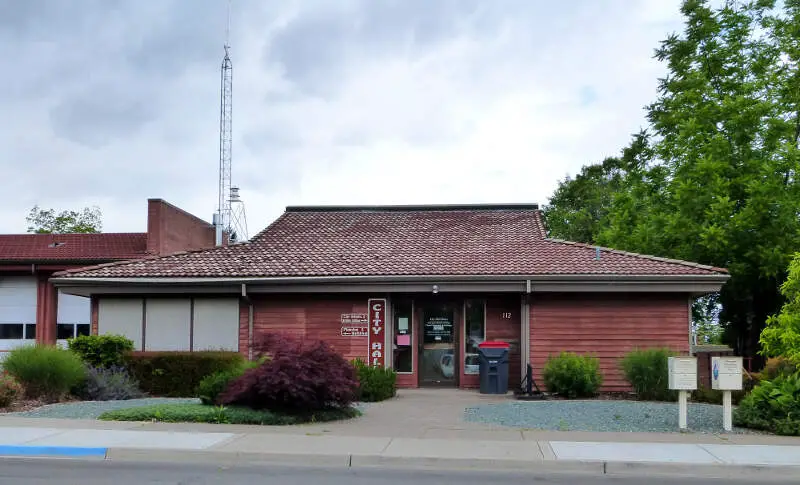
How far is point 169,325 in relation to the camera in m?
21.0

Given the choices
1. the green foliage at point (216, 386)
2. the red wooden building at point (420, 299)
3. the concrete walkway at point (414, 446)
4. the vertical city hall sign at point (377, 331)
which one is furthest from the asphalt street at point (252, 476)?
the vertical city hall sign at point (377, 331)

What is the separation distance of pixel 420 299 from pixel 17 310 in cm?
2067

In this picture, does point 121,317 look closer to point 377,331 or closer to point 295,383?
point 377,331

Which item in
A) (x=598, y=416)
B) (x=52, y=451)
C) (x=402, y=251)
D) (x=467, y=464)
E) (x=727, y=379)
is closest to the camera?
(x=467, y=464)

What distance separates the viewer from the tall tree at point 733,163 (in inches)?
958

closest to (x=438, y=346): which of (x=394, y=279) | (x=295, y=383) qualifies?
(x=394, y=279)

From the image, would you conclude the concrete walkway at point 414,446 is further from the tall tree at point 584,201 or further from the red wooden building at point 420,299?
the tall tree at point 584,201

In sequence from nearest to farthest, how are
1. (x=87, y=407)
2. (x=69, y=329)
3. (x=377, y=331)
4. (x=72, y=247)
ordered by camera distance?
(x=87, y=407) → (x=377, y=331) → (x=69, y=329) → (x=72, y=247)

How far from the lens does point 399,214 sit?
26.0m

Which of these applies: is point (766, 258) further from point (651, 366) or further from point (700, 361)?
point (651, 366)

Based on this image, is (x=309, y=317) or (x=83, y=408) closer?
(x=83, y=408)

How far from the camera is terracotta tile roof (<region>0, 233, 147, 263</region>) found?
33.3 meters

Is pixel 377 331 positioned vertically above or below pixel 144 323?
below

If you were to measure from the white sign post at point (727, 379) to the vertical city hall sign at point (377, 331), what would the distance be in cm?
896
